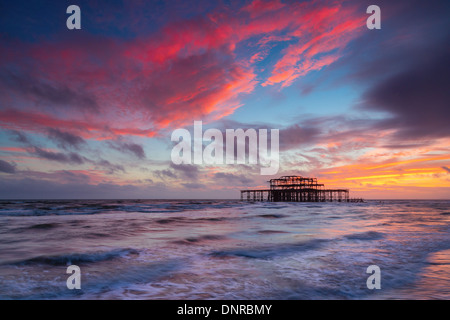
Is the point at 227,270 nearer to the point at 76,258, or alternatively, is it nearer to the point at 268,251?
the point at 268,251

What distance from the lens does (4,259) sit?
7133mm

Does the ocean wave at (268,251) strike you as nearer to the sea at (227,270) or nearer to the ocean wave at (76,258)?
the sea at (227,270)

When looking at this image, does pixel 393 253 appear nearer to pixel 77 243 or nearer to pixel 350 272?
pixel 350 272

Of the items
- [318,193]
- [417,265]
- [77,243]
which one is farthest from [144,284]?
[318,193]

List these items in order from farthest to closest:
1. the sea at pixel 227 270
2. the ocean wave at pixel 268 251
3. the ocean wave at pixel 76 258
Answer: the ocean wave at pixel 268 251 < the ocean wave at pixel 76 258 < the sea at pixel 227 270

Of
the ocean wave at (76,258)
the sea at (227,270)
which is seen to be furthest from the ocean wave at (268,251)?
the ocean wave at (76,258)

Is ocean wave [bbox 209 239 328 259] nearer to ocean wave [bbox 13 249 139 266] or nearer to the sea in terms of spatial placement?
the sea

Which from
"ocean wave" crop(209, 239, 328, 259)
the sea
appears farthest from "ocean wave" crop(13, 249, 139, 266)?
"ocean wave" crop(209, 239, 328, 259)

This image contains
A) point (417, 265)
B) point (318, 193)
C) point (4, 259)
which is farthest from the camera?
point (318, 193)

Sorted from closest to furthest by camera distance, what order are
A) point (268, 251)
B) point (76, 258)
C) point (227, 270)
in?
point (227, 270) → point (76, 258) → point (268, 251)

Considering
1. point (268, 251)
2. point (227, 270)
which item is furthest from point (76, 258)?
point (268, 251)
